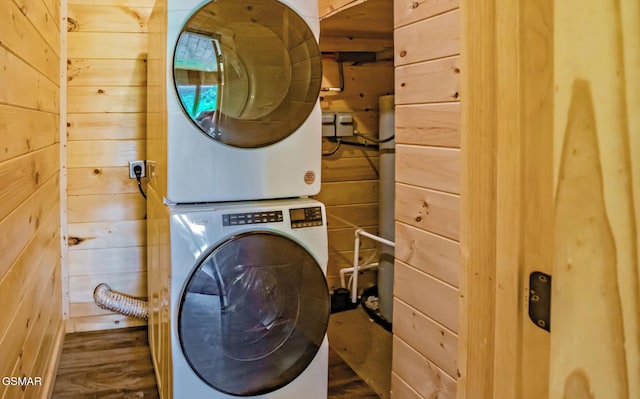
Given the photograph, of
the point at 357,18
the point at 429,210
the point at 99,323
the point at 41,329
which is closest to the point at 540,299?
the point at 429,210

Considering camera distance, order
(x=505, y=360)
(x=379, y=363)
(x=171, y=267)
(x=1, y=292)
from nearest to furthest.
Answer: (x=505, y=360) → (x=1, y=292) → (x=171, y=267) → (x=379, y=363)

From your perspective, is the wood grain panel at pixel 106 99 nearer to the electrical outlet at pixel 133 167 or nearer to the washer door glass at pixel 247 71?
the electrical outlet at pixel 133 167

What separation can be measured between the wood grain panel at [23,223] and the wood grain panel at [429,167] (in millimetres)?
1149

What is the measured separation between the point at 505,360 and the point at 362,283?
2.55 meters

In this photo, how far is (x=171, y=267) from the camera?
152cm

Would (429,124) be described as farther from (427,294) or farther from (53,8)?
(53,8)

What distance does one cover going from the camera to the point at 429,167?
1.48 meters

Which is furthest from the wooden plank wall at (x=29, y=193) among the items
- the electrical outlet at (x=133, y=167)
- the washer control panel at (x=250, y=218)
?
the washer control panel at (x=250, y=218)

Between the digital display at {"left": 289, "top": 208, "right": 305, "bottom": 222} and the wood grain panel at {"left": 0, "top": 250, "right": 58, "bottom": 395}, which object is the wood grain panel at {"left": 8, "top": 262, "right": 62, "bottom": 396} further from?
the digital display at {"left": 289, "top": 208, "right": 305, "bottom": 222}

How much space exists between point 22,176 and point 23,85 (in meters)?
0.28

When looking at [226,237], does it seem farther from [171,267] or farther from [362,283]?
[362,283]

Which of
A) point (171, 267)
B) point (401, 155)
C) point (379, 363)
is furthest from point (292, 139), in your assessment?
point (379, 363)

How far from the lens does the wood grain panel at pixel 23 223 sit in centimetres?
122

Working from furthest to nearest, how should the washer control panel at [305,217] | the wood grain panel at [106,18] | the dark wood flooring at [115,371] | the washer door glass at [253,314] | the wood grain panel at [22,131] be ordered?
the wood grain panel at [106,18]
the dark wood flooring at [115,371]
the washer control panel at [305,217]
the washer door glass at [253,314]
the wood grain panel at [22,131]
